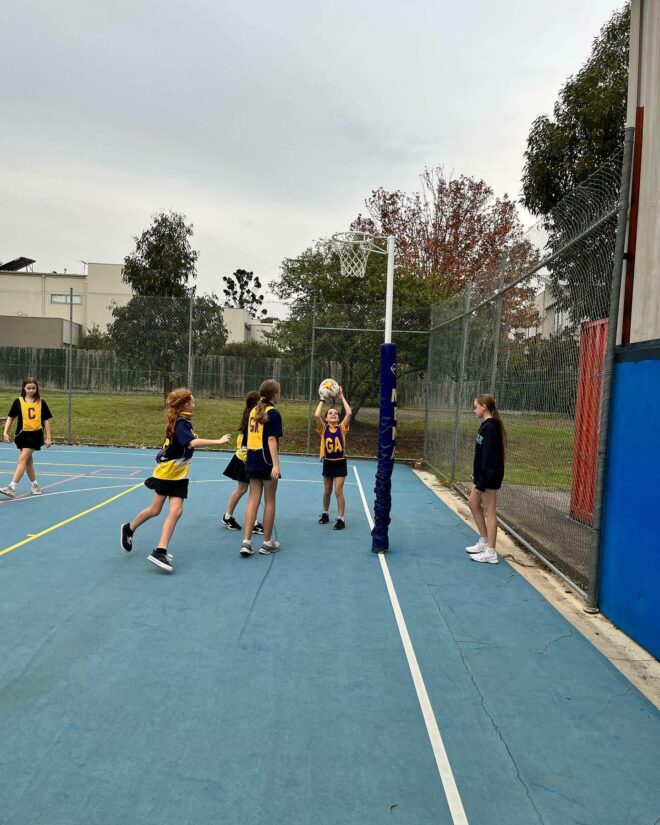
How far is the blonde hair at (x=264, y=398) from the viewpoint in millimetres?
6191

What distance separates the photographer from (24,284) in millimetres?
Result: 40531

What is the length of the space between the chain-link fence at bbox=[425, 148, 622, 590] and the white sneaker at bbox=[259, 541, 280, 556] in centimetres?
290

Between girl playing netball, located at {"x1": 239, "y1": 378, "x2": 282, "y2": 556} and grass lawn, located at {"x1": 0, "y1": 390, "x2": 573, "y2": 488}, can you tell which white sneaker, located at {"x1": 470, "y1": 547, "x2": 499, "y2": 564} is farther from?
grass lawn, located at {"x1": 0, "y1": 390, "x2": 573, "y2": 488}

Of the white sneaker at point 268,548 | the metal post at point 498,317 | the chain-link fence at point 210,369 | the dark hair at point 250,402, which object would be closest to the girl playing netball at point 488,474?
the metal post at point 498,317

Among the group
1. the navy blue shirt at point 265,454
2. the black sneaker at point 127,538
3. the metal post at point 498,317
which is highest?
the metal post at point 498,317

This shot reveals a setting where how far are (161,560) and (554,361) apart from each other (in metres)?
4.31

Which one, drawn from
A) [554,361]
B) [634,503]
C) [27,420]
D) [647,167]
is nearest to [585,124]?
[554,361]

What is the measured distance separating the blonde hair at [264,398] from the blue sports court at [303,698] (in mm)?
1457

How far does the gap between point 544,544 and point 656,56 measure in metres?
4.80

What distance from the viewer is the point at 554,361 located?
614 centimetres

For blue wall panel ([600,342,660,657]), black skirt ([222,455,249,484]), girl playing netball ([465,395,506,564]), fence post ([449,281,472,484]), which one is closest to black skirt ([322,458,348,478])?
black skirt ([222,455,249,484])

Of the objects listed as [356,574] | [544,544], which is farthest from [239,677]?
[544,544]

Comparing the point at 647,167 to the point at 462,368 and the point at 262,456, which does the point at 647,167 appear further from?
the point at 462,368

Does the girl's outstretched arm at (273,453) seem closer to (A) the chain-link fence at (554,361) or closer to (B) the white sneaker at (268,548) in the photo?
(B) the white sneaker at (268,548)
